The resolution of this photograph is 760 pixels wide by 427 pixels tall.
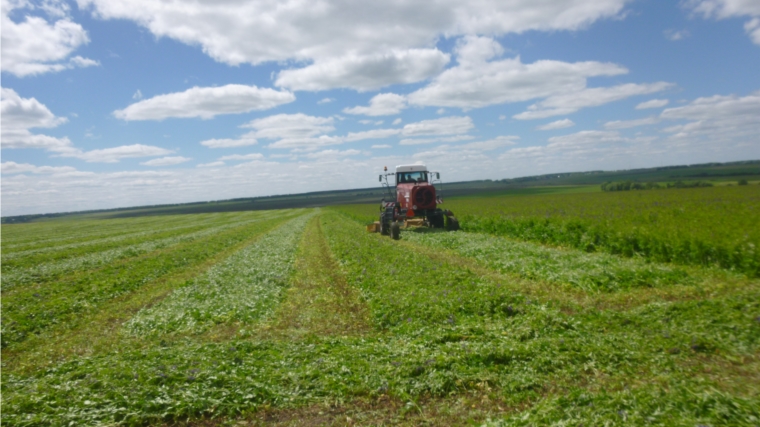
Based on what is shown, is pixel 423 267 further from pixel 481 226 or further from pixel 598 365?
pixel 481 226

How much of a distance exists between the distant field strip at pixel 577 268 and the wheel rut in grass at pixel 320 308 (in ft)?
17.1

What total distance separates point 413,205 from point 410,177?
2.91m

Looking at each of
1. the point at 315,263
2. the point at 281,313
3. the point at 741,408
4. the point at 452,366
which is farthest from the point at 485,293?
the point at 315,263

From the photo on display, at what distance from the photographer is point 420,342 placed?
8148 millimetres

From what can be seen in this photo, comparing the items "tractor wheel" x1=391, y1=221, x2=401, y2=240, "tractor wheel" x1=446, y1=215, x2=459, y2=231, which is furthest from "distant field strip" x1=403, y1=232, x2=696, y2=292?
"tractor wheel" x1=446, y1=215, x2=459, y2=231

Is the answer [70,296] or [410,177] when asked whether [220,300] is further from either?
[410,177]

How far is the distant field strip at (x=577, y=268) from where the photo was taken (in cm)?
1142

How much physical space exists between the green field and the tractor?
1044 centimetres

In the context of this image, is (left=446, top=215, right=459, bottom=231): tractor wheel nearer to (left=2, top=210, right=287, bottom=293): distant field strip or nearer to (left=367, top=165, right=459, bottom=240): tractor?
(left=367, top=165, right=459, bottom=240): tractor

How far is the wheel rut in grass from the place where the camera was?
32.6ft

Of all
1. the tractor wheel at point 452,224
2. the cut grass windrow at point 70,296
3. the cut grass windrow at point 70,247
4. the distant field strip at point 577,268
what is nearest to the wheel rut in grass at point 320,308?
the distant field strip at point 577,268

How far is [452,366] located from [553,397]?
5.08 feet

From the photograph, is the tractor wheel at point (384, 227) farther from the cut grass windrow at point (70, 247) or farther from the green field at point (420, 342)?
the cut grass windrow at point (70, 247)

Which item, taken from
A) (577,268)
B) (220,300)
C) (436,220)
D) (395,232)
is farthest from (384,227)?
(220,300)
